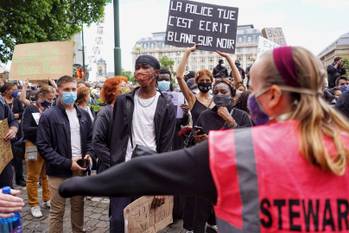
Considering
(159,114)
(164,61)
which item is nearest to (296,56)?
(159,114)

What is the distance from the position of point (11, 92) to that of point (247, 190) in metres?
7.77

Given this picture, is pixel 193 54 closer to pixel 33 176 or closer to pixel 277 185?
pixel 33 176

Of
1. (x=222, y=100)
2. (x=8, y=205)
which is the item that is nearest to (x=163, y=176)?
(x=8, y=205)

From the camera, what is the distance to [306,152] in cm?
124

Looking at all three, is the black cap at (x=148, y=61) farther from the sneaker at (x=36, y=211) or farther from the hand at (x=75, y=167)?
the sneaker at (x=36, y=211)

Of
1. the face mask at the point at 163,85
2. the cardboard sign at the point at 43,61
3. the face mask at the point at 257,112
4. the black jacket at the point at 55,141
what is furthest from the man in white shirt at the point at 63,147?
the face mask at the point at 257,112

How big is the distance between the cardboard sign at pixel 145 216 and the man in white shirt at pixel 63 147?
146cm

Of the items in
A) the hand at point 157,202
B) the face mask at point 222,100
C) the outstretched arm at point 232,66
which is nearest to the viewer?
the hand at point 157,202

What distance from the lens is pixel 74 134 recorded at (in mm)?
Answer: 4453

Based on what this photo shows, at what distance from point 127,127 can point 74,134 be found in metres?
1.13

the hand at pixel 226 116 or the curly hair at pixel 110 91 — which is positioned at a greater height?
the curly hair at pixel 110 91

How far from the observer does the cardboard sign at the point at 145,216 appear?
8.62 feet

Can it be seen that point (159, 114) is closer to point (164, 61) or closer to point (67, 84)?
point (67, 84)

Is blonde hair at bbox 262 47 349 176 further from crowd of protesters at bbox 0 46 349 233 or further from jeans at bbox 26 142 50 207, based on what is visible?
jeans at bbox 26 142 50 207
